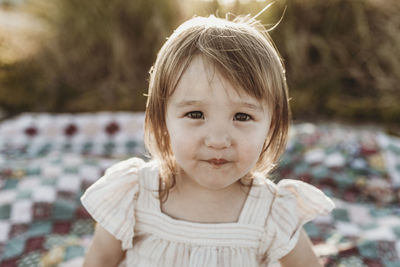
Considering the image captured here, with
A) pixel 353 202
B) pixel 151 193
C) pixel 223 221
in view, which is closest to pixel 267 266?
pixel 223 221

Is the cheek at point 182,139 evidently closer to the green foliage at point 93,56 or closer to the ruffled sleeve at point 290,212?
the ruffled sleeve at point 290,212

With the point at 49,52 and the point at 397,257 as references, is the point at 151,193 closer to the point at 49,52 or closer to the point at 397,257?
the point at 397,257

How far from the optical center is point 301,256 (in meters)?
1.06

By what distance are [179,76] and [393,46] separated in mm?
2972

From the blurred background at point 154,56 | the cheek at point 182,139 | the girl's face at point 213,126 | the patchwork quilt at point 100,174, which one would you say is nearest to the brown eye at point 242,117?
the girl's face at point 213,126

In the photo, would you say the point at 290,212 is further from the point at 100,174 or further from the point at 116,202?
the point at 100,174

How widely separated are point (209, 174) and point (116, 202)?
304mm

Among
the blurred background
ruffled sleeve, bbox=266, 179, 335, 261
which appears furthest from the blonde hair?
the blurred background

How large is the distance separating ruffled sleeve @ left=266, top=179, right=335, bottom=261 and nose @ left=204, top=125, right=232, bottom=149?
0.99ft

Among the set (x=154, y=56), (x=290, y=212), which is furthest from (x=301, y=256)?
(x=154, y=56)

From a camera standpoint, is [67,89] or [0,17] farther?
[0,17]

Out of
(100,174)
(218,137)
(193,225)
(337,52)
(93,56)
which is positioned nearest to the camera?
(218,137)

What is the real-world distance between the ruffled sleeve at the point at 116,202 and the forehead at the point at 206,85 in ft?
1.05

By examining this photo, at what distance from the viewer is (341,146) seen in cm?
211
